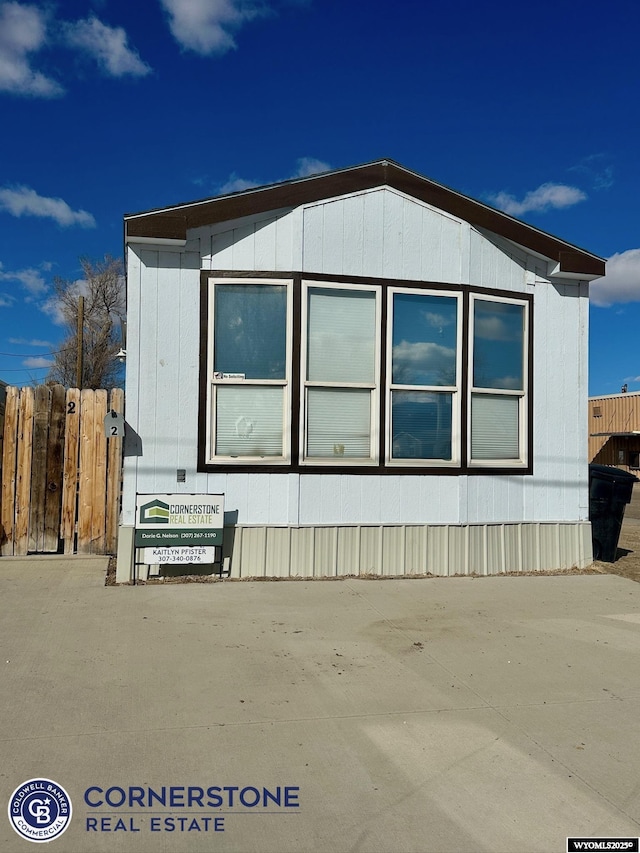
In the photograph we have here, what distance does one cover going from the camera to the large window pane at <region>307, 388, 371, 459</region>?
7793mm

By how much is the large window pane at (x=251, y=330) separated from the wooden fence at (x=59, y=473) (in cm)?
158

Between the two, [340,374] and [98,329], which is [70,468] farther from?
[98,329]

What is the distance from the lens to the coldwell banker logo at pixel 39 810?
298cm

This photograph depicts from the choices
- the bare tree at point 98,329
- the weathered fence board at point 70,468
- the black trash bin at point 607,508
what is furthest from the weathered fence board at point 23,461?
the bare tree at point 98,329

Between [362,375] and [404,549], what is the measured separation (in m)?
1.99

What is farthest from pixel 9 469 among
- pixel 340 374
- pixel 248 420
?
pixel 340 374

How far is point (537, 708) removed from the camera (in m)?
4.37

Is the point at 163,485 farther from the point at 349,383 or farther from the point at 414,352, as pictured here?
the point at 414,352

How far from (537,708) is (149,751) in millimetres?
2315

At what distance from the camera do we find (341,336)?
25.8ft

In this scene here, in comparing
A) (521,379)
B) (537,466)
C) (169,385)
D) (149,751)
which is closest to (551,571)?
(537,466)

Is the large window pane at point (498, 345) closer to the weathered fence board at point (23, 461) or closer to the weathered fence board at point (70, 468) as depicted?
the weathered fence board at point (70, 468)

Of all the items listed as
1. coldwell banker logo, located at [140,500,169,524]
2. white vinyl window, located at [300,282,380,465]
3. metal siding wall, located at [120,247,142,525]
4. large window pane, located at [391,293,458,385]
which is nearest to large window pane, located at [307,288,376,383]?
white vinyl window, located at [300,282,380,465]

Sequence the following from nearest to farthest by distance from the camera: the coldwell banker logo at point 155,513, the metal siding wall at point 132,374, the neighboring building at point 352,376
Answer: the coldwell banker logo at point 155,513, the metal siding wall at point 132,374, the neighboring building at point 352,376
